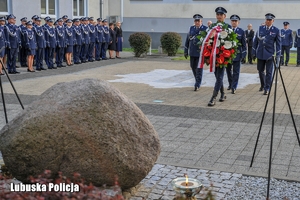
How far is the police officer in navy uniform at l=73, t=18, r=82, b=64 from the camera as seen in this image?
20.7 metres

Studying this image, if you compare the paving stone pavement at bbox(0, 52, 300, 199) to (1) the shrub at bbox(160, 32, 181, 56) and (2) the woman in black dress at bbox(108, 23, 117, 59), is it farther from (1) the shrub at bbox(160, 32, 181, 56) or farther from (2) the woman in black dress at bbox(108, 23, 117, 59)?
(1) the shrub at bbox(160, 32, 181, 56)

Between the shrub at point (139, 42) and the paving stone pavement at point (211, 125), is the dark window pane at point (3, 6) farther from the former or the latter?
the shrub at point (139, 42)

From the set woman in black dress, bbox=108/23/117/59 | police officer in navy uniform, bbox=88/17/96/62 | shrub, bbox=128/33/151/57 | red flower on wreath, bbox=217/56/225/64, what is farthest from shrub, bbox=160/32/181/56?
red flower on wreath, bbox=217/56/225/64

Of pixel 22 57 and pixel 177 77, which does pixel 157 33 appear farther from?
pixel 177 77

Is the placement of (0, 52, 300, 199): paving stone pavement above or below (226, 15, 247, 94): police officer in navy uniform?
below

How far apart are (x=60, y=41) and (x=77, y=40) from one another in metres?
1.45

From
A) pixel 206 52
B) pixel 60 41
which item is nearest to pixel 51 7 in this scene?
pixel 60 41

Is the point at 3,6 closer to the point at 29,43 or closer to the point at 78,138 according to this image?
the point at 29,43

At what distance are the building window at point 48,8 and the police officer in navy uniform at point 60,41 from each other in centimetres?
480

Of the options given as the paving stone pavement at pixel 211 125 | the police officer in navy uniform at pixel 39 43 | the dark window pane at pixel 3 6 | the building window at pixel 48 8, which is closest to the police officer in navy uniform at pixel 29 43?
the police officer in navy uniform at pixel 39 43

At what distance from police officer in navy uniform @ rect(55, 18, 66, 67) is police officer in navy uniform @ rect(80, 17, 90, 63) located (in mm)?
1656

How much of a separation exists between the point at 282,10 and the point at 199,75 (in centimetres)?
1826

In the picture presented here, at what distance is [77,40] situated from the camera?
20922mm

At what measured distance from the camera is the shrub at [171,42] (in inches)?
1014
